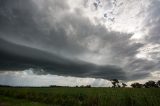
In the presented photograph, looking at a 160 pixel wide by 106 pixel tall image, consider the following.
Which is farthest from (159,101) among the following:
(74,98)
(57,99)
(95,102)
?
(57,99)

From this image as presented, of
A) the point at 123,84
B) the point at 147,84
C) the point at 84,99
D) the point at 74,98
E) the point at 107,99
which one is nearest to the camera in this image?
the point at 107,99

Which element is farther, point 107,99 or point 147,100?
point 107,99

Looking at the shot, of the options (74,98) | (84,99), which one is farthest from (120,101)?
(74,98)

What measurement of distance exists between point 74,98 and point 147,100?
1539cm

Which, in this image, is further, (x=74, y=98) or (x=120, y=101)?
(x=74, y=98)

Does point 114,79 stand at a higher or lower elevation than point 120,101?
higher


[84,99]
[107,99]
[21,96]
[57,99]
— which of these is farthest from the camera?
[21,96]

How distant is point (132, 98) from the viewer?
96.3ft

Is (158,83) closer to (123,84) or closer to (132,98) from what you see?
(123,84)

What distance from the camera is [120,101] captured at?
98.2 ft

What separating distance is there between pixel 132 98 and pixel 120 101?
1.97 meters

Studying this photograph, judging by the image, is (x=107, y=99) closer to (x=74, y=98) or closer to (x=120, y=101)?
(x=120, y=101)

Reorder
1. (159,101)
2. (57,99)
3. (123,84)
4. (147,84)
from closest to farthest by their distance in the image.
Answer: (159,101) → (57,99) → (147,84) → (123,84)

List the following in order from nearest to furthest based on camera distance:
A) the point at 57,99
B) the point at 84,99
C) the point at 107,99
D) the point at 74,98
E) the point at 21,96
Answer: the point at 107,99 < the point at 84,99 < the point at 74,98 < the point at 57,99 < the point at 21,96
